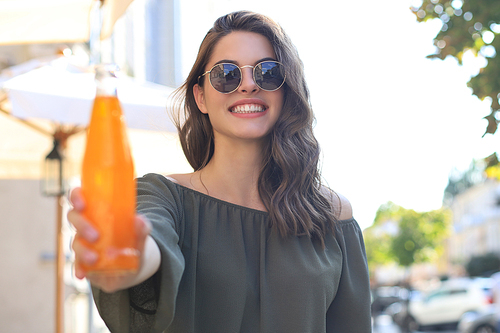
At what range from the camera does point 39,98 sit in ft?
13.8

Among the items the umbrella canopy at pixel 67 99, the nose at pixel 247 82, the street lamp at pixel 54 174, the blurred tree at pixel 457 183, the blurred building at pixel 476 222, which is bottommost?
the nose at pixel 247 82

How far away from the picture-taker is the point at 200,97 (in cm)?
220

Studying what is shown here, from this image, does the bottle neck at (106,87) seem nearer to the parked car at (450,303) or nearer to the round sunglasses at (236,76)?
the round sunglasses at (236,76)

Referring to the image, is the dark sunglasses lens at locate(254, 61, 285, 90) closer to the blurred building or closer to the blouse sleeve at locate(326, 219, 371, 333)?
the blouse sleeve at locate(326, 219, 371, 333)

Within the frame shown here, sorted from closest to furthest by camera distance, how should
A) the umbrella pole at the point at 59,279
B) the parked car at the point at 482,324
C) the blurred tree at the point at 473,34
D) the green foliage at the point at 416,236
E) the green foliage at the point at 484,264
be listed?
the blurred tree at the point at 473,34 < the umbrella pole at the point at 59,279 < the parked car at the point at 482,324 < the green foliage at the point at 416,236 < the green foliage at the point at 484,264

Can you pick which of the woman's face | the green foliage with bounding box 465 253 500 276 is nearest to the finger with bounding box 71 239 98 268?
the woman's face

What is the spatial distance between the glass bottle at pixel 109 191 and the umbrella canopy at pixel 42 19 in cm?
358

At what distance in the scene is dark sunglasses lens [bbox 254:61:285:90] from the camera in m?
1.98

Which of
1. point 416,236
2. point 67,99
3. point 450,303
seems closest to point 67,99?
point 67,99

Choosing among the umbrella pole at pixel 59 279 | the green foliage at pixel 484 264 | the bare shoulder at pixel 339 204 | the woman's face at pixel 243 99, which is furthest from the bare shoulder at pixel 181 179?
the green foliage at pixel 484 264

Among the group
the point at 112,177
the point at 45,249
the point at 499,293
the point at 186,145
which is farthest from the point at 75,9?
the point at 499,293

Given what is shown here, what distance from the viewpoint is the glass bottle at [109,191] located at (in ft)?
2.99

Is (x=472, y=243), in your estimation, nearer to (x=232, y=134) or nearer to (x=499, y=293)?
(x=499, y=293)

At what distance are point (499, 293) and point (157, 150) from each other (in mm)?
6372
